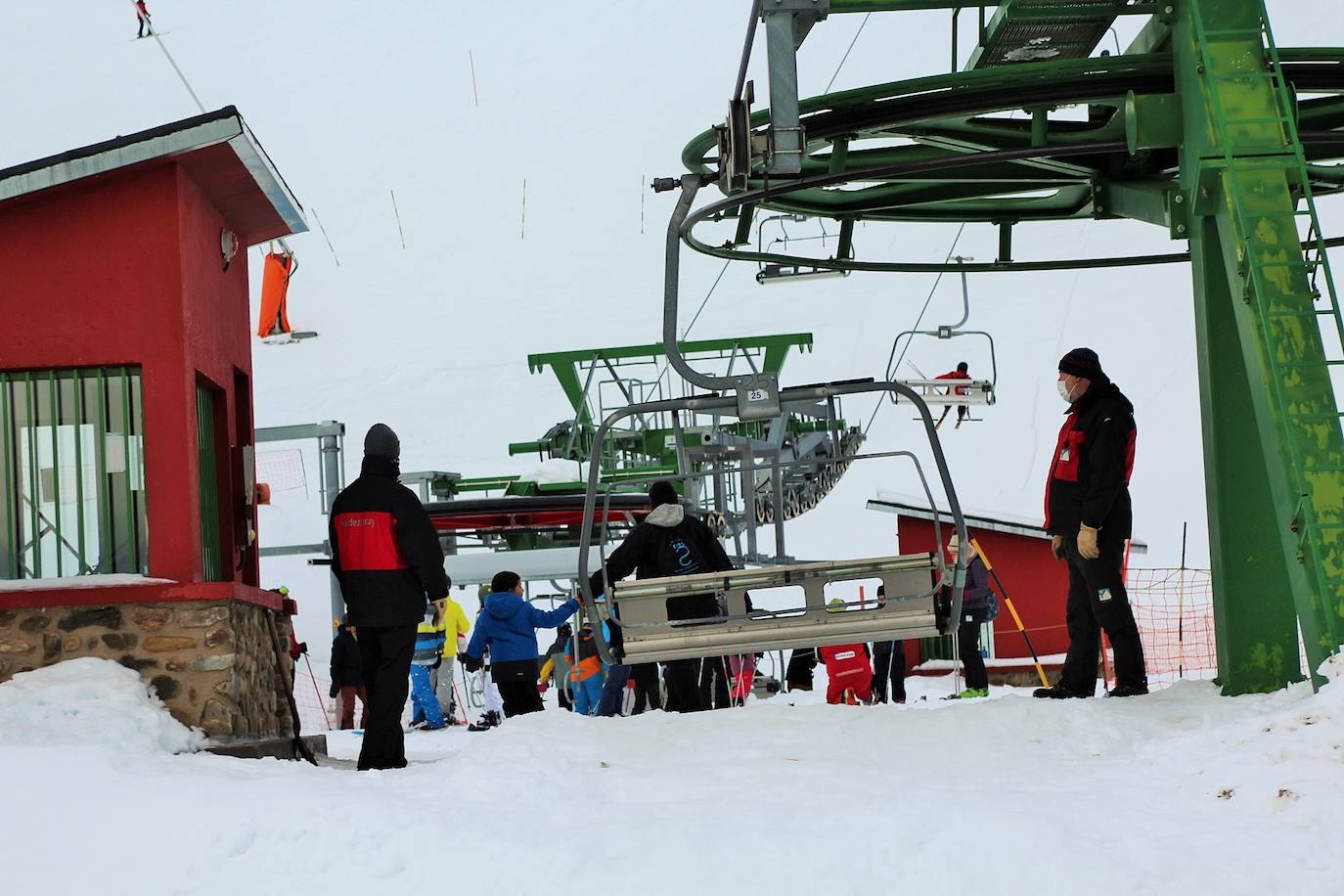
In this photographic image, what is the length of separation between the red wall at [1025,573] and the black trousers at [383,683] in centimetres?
1518

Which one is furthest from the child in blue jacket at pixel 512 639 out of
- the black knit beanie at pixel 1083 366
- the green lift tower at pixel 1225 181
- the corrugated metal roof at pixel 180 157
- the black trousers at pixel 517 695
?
the black knit beanie at pixel 1083 366

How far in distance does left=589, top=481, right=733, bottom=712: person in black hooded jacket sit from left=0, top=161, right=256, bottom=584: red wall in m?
2.23

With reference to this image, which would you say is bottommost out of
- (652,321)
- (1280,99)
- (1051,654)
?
(1051,654)

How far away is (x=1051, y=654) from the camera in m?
21.1

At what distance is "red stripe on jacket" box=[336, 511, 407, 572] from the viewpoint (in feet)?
25.0

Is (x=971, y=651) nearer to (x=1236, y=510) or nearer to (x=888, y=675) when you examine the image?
(x=888, y=675)

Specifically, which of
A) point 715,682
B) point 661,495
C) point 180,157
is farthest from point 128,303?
point 715,682

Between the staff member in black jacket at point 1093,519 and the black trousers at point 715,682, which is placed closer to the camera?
the staff member in black jacket at point 1093,519

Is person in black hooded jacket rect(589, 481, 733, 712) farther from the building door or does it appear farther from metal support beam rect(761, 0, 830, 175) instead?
metal support beam rect(761, 0, 830, 175)

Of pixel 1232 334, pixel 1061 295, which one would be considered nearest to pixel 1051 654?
pixel 1232 334

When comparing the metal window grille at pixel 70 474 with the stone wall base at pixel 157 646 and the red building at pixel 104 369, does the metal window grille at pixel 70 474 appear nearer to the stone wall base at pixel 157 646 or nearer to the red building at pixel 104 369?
the red building at pixel 104 369

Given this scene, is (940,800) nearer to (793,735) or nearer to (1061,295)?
(793,735)

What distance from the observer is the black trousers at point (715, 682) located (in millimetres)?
10609

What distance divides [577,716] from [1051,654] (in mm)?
14477
